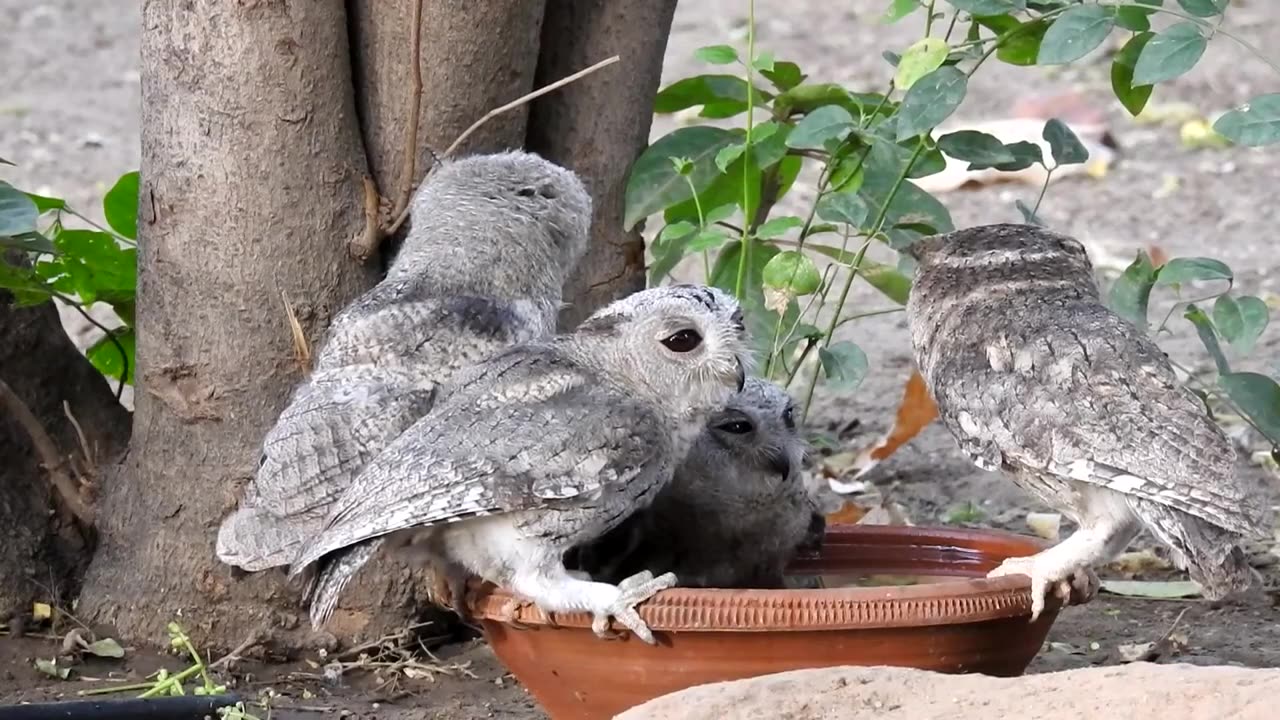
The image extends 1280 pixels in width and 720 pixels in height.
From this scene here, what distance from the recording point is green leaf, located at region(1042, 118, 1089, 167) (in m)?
4.04

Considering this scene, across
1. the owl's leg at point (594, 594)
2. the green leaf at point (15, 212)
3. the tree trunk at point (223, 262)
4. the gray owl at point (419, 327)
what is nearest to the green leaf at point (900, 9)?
the gray owl at point (419, 327)

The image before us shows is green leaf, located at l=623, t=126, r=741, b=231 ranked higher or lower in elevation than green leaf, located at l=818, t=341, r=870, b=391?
higher

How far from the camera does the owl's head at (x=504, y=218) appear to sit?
352 cm

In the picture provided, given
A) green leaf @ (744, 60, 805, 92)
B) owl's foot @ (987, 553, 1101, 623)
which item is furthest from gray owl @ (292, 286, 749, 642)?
green leaf @ (744, 60, 805, 92)

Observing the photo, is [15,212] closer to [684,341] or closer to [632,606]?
Result: [684,341]

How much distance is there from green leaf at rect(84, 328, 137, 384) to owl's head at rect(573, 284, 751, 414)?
177 cm

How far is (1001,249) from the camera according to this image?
3559 millimetres

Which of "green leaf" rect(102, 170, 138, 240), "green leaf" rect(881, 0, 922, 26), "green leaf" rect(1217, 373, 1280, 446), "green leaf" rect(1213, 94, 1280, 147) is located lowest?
"green leaf" rect(1217, 373, 1280, 446)

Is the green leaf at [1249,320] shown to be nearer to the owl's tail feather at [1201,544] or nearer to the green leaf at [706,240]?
the owl's tail feather at [1201,544]

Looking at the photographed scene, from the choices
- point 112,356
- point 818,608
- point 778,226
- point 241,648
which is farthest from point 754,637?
point 112,356

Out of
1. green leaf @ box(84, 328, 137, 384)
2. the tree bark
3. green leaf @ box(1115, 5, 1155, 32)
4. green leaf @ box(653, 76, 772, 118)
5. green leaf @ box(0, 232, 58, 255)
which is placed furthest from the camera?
green leaf @ box(84, 328, 137, 384)

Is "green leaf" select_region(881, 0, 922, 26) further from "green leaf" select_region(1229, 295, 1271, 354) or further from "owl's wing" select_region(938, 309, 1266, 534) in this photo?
"green leaf" select_region(1229, 295, 1271, 354)

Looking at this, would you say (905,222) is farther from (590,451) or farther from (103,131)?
(103,131)

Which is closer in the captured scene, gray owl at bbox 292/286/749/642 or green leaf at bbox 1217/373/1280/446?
gray owl at bbox 292/286/749/642
